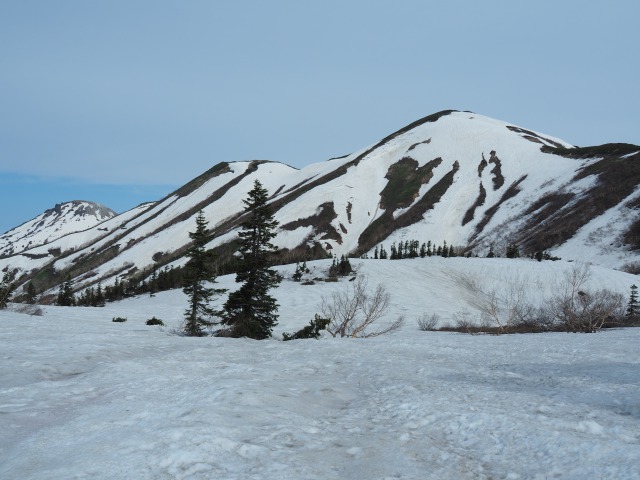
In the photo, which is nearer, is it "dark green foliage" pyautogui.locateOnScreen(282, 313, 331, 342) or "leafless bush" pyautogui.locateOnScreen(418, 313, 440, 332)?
"dark green foliage" pyautogui.locateOnScreen(282, 313, 331, 342)

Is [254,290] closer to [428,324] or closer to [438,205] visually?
[428,324]

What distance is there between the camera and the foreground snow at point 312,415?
5.52 meters

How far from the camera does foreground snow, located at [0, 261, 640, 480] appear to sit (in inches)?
217

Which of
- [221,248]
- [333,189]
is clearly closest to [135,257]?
[221,248]

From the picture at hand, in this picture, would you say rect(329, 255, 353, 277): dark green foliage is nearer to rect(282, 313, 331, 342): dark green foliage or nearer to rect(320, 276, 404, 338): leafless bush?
rect(320, 276, 404, 338): leafless bush

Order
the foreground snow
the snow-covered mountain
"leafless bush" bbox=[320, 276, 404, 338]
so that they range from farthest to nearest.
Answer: the snow-covered mountain → "leafless bush" bbox=[320, 276, 404, 338] → the foreground snow

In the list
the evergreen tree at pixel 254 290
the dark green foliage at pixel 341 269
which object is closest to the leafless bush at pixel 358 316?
the evergreen tree at pixel 254 290

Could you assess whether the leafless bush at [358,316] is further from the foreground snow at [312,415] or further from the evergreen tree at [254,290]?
the foreground snow at [312,415]

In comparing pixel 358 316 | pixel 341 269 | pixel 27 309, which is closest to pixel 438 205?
pixel 341 269

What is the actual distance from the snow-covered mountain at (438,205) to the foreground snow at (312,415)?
Answer: 69.7m

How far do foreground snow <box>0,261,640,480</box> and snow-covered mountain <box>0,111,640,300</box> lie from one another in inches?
2744

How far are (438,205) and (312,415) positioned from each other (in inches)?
4684

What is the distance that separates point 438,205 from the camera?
4769 inches

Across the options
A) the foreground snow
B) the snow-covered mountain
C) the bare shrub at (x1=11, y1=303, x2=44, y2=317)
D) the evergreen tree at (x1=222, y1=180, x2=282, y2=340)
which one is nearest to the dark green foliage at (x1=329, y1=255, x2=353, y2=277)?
the evergreen tree at (x1=222, y1=180, x2=282, y2=340)
